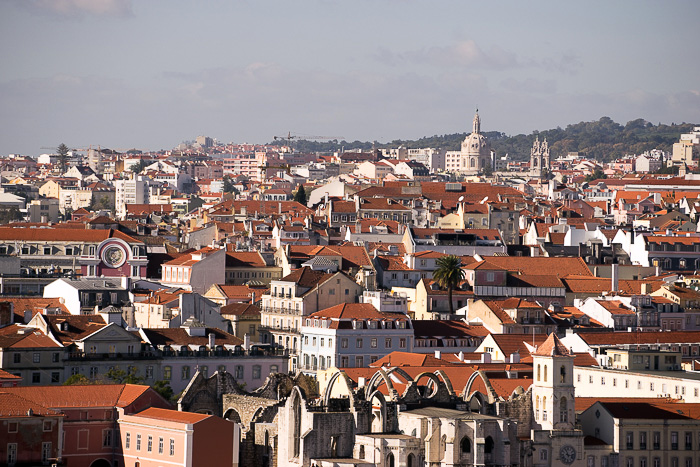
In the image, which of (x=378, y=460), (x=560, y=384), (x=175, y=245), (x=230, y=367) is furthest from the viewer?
(x=175, y=245)

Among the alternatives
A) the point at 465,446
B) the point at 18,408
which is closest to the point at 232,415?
the point at 18,408

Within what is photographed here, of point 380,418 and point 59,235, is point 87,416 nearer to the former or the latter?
point 380,418

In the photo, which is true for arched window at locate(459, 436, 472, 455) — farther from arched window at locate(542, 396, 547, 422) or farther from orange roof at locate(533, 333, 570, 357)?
orange roof at locate(533, 333, 570, 357)

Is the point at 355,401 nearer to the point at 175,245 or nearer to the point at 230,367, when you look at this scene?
the point at 230,367

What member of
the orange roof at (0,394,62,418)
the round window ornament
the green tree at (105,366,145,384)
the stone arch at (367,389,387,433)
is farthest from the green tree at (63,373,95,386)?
the round window ornament

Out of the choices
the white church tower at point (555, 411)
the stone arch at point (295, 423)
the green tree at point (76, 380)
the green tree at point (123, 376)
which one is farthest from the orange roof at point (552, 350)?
the green tree at point (76, 380)

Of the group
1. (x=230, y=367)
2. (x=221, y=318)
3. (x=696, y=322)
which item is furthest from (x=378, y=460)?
(x=696, y=322)
